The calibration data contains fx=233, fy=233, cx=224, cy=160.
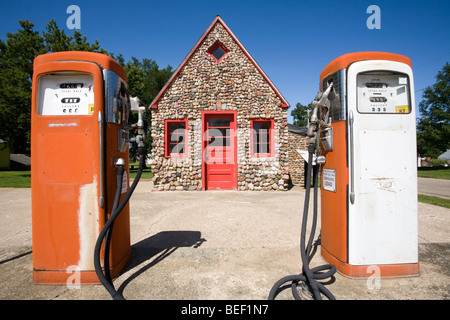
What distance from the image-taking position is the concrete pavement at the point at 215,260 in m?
2.31

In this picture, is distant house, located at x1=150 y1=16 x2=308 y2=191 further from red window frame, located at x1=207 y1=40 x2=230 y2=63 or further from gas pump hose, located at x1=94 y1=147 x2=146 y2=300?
gas pump hose, located at x1=94 y1=147 x2=146 y2=300

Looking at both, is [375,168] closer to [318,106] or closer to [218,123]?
[318,106]

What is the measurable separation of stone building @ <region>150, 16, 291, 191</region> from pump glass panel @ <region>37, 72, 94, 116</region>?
671cm

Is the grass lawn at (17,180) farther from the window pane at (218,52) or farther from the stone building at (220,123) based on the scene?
the window pane at (218,52)

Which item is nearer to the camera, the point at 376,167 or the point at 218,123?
the point at 376,167

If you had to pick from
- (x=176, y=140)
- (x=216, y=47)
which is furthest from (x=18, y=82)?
(x=216, y=47)

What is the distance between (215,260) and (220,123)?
698 cm

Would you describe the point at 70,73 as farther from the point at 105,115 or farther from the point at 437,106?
the point at 437,106

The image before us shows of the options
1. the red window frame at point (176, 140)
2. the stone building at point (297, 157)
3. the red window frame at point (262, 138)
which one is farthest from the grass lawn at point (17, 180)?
the stone building at point (297, 157)

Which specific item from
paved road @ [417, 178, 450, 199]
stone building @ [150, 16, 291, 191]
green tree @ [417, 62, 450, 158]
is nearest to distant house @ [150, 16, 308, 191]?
stone building @ [150, 16, 291, 191]

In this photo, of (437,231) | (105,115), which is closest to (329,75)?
(105,115)

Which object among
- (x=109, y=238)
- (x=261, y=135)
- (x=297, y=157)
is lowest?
(x=109, y=238)

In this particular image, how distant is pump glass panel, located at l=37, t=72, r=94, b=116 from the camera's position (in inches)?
98.7

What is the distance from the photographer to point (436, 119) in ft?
94.9
